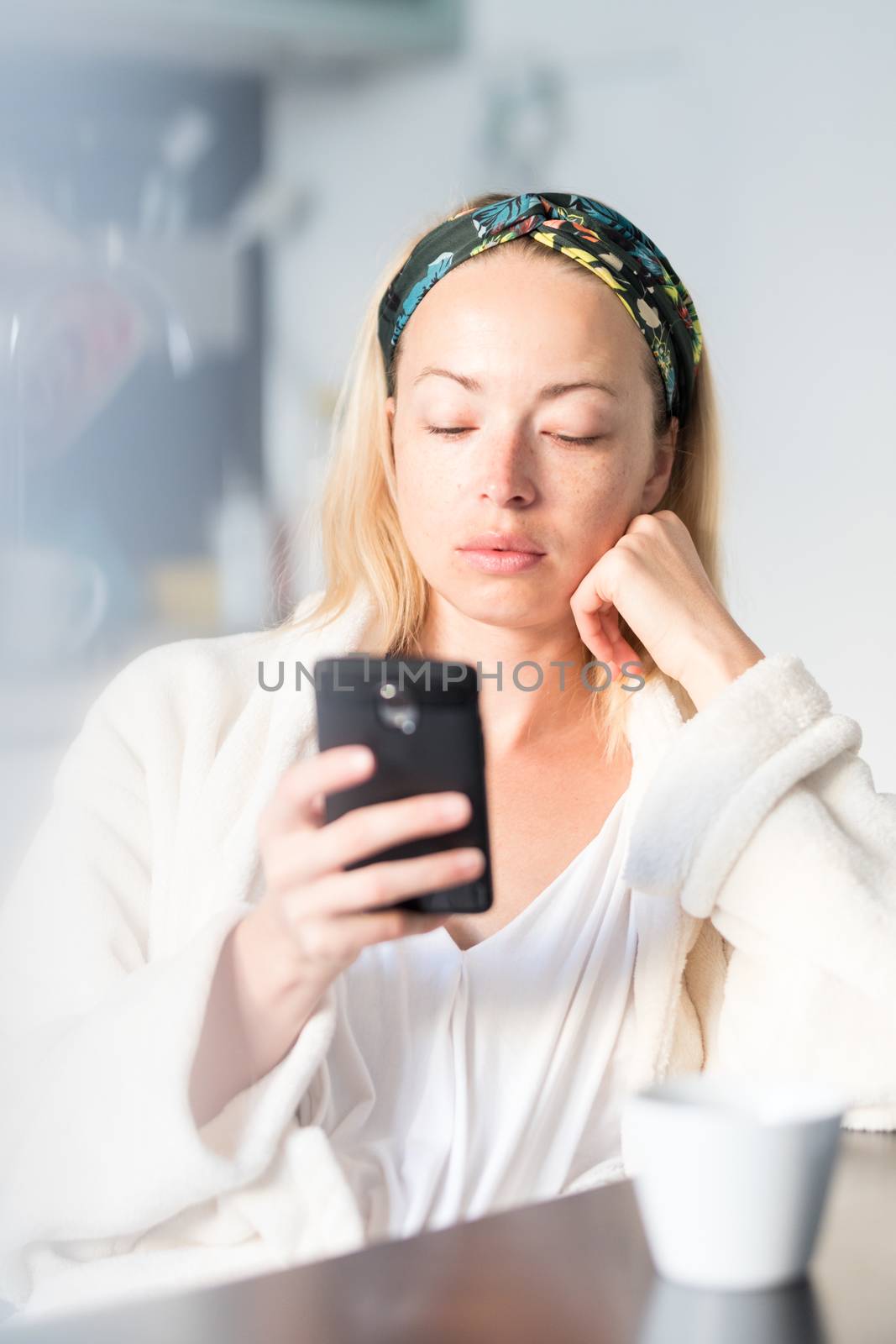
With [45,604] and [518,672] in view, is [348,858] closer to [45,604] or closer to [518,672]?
[518,672]

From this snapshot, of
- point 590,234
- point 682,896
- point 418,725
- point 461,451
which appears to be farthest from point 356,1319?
point 590,234

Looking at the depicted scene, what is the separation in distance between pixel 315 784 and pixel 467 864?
0.29ft

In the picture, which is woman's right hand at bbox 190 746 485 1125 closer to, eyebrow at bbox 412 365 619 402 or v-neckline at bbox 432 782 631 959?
v-neckline at bbox 432 782 631 959

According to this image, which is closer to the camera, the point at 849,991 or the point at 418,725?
the point at 418,725

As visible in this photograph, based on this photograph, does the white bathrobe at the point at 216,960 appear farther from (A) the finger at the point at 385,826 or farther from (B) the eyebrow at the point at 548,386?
(B) the eyebrow at the point at 548,386

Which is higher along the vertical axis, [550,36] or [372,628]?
[550,36]

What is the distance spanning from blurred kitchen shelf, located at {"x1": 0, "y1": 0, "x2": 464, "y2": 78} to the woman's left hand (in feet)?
5.30

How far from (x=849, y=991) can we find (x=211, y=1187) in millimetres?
430

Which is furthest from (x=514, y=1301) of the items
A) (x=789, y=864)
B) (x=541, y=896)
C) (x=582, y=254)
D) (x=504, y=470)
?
(x=582, y=254)

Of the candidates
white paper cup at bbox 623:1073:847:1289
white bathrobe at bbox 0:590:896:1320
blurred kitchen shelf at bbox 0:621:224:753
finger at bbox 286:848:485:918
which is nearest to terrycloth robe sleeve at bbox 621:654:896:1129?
white bathrobe at bbox 0:590:896:1320

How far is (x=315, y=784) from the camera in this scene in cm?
71

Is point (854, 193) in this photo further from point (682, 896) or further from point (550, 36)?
point (682, 896)

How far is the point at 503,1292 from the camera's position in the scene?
0.53 meters

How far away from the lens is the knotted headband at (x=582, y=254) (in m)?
1.18
